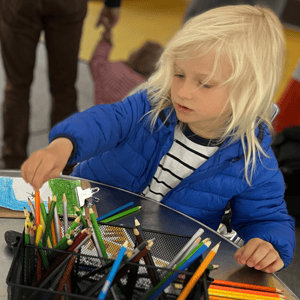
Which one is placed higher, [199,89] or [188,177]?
[199,89]

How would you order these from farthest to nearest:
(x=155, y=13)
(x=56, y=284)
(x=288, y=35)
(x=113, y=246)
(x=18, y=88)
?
(x=155, y=13), (x=288, y=35), (x=18, y=88), (x=113, y=246), (x=56, y=284)

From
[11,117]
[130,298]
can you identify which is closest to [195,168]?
[130,298]

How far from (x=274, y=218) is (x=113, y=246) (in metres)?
0.42

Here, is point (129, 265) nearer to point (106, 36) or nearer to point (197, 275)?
point (197, 275)

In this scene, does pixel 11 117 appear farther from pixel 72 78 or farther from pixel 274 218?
pixel 274 218

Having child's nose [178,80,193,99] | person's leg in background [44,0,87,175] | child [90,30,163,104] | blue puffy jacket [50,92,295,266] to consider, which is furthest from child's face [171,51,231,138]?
child [90,30,163,104]

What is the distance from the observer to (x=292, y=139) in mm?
1830

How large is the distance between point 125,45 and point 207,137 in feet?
9.82

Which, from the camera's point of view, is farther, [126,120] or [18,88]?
[18,88]

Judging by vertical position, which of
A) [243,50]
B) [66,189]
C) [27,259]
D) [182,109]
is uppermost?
[243,50]

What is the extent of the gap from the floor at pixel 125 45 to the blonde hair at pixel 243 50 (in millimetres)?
1026

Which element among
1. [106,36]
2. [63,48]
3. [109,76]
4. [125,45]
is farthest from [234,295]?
[125,45]

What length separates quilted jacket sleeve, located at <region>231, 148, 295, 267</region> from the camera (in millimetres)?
884

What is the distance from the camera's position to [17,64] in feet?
5.51
